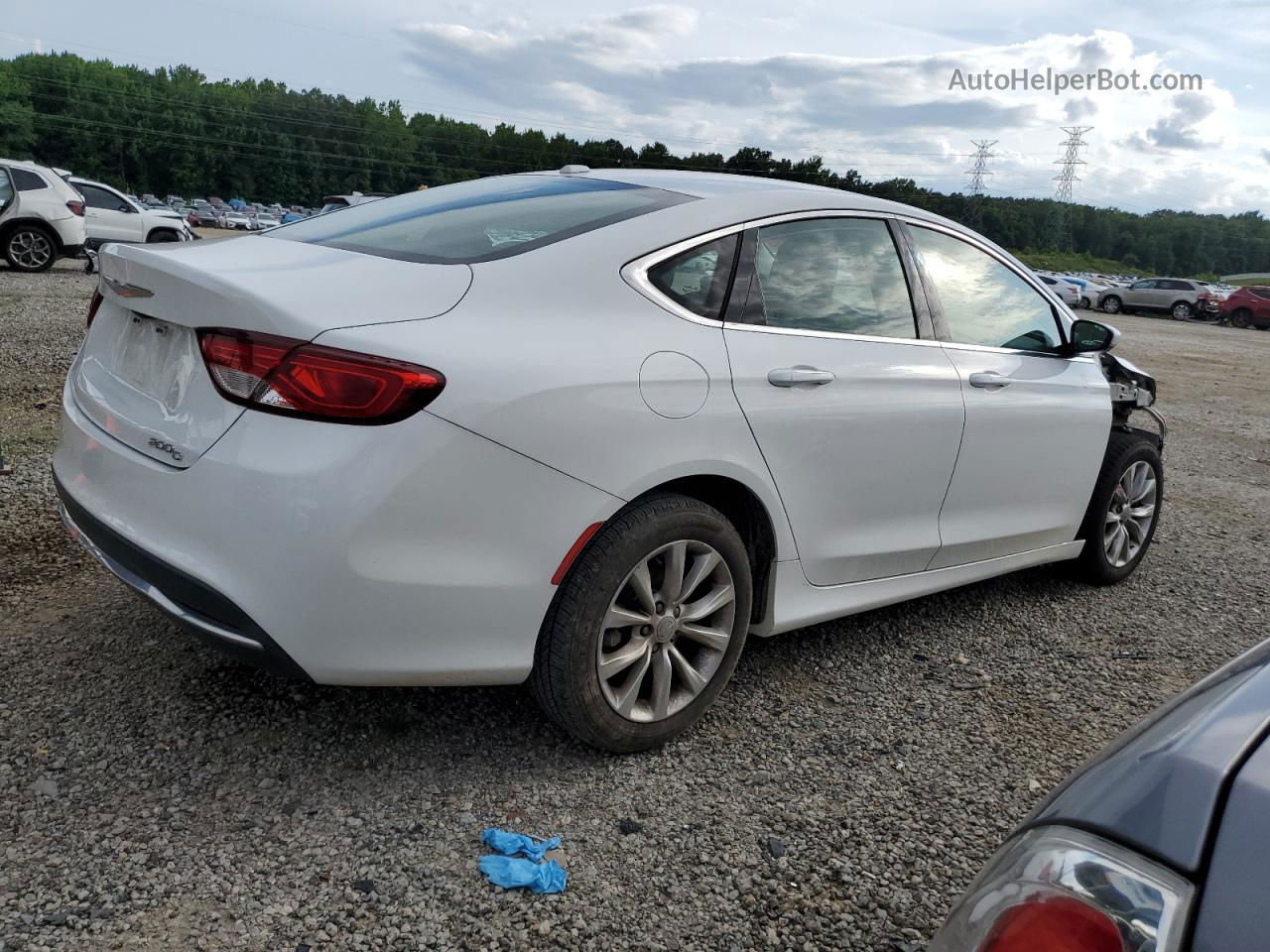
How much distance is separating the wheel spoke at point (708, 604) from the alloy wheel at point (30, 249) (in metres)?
15.3

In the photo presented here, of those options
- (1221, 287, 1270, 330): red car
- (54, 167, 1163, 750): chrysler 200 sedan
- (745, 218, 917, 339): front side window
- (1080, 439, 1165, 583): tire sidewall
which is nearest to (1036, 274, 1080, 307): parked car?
(1221, 287, 1270, 330): red car

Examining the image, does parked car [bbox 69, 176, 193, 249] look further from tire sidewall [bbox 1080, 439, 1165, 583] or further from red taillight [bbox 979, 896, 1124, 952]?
red taillight [bbox 979, 896, 1124, 952]

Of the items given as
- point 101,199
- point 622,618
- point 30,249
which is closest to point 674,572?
point 622,618

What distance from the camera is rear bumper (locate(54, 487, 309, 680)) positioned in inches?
91.0

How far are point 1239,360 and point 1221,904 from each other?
72.5 feet

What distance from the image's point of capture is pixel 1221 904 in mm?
1014

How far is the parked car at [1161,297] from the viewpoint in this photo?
37406mm

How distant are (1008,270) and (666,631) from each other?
2.26 meters

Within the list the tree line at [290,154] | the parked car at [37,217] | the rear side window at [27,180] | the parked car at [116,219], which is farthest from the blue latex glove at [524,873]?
the tree line at [290,154]

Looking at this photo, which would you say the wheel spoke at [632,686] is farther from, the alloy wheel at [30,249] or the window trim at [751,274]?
the alloy wheel at [30,249]

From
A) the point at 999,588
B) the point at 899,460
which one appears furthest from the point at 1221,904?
the point at 999,588

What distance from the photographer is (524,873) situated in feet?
7.71

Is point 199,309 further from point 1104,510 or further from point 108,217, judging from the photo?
point 108,217

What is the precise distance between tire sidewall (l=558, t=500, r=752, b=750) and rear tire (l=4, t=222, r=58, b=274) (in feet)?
50.1
